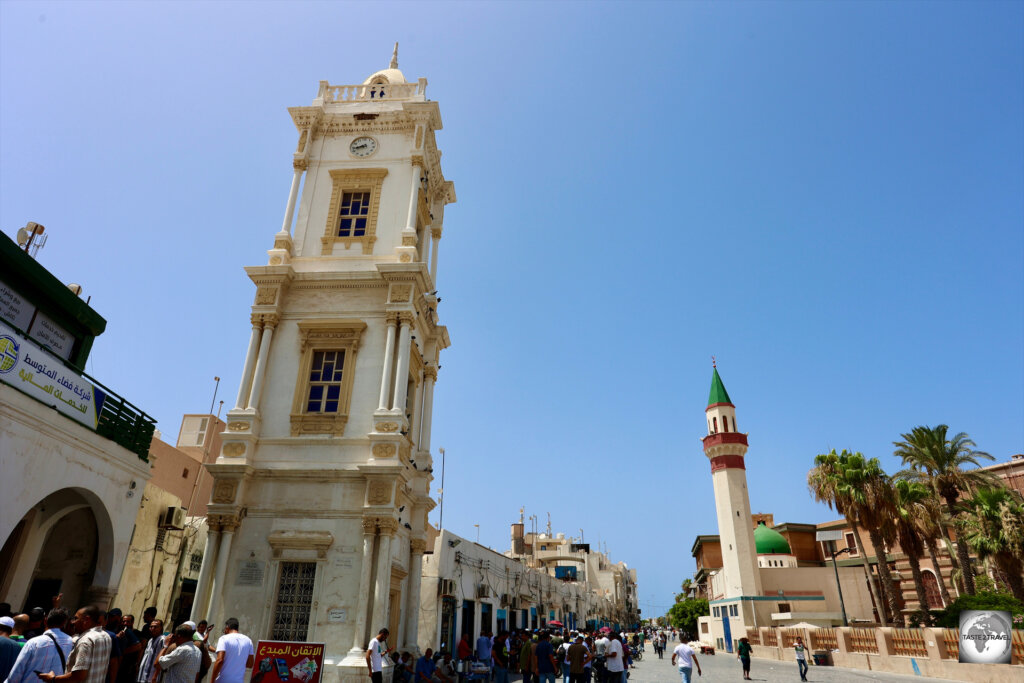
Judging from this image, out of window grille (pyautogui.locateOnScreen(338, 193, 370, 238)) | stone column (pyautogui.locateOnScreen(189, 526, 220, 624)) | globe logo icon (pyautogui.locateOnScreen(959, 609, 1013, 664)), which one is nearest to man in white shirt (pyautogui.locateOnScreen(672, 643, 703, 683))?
globe logo icon (pyautogui.locateOnScreen(959, 609, 1013, 664))

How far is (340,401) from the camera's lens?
17.5 metres

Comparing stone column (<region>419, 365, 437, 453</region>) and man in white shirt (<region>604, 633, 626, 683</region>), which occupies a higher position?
stone column (<region>419, 365, 437, 453</region>)

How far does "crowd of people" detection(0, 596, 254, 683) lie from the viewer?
22.3 feet

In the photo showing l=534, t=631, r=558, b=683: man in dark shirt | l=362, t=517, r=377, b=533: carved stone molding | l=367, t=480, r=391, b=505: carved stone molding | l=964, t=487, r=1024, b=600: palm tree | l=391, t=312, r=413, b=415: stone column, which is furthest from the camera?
l=964, t=487, r=1024, b=600: palm tree

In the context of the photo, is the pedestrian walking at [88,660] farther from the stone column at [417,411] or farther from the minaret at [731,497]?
the minaret at [731,497]

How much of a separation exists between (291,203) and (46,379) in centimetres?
1024

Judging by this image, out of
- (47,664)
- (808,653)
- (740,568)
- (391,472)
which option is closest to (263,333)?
(391,472)

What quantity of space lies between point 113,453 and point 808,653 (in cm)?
3181

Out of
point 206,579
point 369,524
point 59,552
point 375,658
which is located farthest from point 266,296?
point 375,658

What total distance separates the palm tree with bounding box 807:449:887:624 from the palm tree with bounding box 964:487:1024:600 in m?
5.53

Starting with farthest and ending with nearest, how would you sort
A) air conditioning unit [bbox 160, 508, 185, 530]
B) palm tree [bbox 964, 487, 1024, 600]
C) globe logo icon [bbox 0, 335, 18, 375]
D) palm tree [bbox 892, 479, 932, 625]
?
1. palm tree [bbox 892, 479, 932, 625]
2. palm tree [bbox 964, 487, 1024, 600]
3. air conditioning unit [bbox 160, 508, 185, 530]
4. globe logo icon [bbox 0, 335, 18, 375]

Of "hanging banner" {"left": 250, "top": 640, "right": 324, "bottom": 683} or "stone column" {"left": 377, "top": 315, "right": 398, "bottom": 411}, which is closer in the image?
"hanging banner" {"left": 250, "top": 640, "right": 324, "bottom": 683}

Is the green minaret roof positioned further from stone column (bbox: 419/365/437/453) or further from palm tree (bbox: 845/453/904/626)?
stone column (bbox: 419/365/437/453)

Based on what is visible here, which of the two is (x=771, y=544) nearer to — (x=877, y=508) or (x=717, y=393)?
(x=717, y=393)
